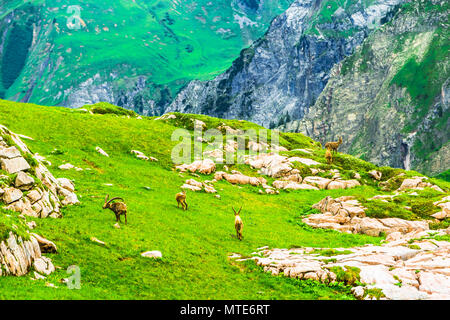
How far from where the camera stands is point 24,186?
986 inches

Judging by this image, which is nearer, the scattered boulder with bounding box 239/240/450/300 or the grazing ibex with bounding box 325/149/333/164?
the scattered boulder with bounding box 239/240/450/300

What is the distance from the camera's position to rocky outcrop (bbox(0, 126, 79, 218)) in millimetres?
23812

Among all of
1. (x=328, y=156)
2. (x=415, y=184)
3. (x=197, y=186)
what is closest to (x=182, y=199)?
(x=197, y=186)

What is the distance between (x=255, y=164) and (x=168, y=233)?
1424 inches

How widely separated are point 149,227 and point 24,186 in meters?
9.70

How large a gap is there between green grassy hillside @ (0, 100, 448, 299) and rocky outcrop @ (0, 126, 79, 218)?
4.29 ft

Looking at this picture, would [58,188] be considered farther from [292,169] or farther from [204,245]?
[292,169]

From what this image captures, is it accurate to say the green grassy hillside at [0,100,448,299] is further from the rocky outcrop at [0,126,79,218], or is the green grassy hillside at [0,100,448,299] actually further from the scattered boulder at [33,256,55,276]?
the rocky outcrop at [0,126,79,218]

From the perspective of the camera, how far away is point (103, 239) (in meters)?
23.8

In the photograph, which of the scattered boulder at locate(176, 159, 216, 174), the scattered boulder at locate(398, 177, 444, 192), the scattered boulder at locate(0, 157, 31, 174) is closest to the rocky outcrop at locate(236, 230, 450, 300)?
the scattered boulder at locate(0, 157, 31, 174)

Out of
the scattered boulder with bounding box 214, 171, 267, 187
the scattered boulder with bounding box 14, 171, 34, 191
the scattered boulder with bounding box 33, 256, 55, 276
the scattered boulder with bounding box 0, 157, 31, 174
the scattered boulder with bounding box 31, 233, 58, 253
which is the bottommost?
the scattered boulder with bounding box 33, 256, 55, 276

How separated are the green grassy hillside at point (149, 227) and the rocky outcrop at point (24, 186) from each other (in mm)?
1309

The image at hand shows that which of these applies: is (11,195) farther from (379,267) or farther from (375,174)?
(375,174)
